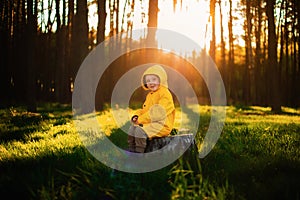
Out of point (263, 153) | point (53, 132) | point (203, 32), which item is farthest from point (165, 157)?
point (203, 32)

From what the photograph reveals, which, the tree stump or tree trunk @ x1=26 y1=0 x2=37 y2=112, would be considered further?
tree trunk @ x1=26 y1=0 x2=37 y2=112

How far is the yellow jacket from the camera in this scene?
5.16 metres

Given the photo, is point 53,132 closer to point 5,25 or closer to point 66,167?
point 66,167

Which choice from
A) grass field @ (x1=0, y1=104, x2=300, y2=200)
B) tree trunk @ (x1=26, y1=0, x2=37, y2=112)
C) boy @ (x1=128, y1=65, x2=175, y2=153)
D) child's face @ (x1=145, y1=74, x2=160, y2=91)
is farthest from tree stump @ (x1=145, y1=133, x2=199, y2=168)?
tree trunk @ (x1=26, y1=0, x2=37, y2=112)

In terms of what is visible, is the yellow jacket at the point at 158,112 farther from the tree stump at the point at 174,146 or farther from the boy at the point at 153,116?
the tree stump at the point at 174,146

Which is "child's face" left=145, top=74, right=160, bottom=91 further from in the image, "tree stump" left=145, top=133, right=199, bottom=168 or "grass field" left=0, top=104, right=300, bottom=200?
"grass field" left=0, top=104, right=300, bottom=200

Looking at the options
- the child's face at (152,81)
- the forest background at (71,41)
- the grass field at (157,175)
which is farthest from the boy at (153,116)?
the forest background at (71,41)

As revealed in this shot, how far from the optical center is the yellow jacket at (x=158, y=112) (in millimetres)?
5160

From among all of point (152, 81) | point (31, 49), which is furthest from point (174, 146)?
point (31, 49)

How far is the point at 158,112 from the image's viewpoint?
5.16m

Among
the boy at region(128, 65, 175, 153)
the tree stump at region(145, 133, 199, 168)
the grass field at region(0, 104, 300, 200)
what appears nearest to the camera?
the grass field at region(0, 104, 300, 200)

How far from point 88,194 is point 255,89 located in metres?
34.8

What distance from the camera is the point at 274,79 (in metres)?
17.8

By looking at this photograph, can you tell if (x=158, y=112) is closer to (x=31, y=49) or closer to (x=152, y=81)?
(x=152, y=81)
